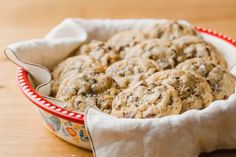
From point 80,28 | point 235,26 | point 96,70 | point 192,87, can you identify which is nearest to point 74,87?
point 96,70

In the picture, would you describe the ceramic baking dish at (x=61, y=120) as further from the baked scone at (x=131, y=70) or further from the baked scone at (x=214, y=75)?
the baked scone at (x=214, y=75)

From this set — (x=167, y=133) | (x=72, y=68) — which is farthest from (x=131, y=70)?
(x=167, y=133)

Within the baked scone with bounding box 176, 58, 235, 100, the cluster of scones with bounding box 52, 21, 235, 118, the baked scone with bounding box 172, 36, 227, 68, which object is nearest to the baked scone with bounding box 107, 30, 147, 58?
the cluster of scones with bounding box 52, 21, 235, 118

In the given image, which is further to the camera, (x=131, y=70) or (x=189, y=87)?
(x=131, y=70)

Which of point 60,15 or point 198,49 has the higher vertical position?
point 198,49

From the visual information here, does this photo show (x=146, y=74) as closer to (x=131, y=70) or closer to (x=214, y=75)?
(x=131, y=70)

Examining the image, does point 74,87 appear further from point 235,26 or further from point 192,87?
point 235,26

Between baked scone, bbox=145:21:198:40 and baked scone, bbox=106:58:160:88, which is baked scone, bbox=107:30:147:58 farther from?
baked scone, bbox=106:58:160:88
